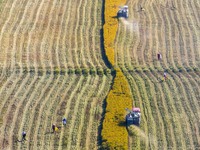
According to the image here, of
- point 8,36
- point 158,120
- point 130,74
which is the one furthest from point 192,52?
point 8,36

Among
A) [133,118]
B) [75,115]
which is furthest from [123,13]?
[133,118]

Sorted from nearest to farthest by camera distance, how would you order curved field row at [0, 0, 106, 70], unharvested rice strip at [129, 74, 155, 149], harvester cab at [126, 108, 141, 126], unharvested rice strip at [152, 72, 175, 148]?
unharvested rice strip at [129, 74, 155, 149] < unharvested rice strip at [152, 72, 175, 148] < harvester cab at [126, 108, 141, 126] < curved field row at [0, 0, 106, 70]

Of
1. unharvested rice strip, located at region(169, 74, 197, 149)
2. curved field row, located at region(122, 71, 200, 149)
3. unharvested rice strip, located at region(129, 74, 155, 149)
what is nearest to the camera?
unharvested rice strip, located at region(129, 74, 155, 149)

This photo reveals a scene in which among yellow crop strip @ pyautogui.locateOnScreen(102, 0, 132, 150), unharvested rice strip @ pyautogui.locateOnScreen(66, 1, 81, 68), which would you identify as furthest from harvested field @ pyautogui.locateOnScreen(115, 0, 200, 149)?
unharvested rice strip @ pyautogui.locateOnScreen(66, 1, 81, 68)

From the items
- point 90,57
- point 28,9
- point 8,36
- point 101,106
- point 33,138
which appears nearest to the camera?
point 33,138

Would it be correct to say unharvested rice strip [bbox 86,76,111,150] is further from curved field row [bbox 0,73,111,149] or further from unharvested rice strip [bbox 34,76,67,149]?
unharvested rice strip [bbox 34,76,67,149]

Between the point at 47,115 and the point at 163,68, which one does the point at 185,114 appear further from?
the point at 47,115

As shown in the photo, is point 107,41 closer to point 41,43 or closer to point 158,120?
point 41,43
